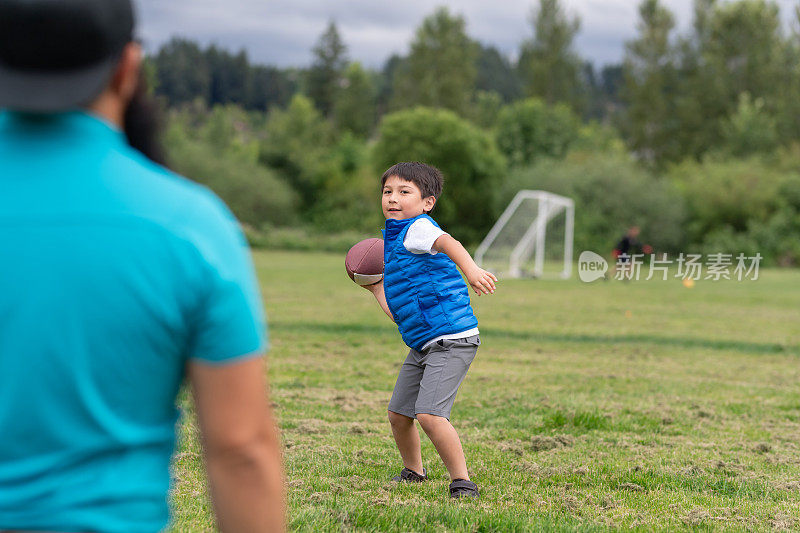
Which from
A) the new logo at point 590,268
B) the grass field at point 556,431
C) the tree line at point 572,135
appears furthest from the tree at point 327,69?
the grass field at point 556,431

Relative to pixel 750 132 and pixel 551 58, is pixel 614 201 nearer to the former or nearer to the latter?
pixel 750 132

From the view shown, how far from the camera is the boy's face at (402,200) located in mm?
4523

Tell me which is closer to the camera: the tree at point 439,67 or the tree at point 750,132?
the tree at point 750,132

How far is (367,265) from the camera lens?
16.0ft

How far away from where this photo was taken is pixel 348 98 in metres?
80.2

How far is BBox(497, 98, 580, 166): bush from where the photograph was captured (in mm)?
62281

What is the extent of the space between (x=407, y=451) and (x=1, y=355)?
3680 millimetres

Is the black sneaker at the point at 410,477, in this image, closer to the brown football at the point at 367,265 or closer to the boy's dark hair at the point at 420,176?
the brown football at the point at 367,265

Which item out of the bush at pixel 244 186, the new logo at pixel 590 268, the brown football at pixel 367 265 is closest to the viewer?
the brown football at pixel 367 265

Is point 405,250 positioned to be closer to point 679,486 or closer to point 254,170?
point 679,486

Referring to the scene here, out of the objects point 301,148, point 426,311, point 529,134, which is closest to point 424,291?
point 426,311

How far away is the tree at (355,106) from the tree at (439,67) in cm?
1039

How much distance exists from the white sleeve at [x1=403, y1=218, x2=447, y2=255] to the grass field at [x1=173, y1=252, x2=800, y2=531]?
127 centimetres

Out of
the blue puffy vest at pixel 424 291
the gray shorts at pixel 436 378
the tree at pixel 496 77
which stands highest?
the tree at pixel 496 77
